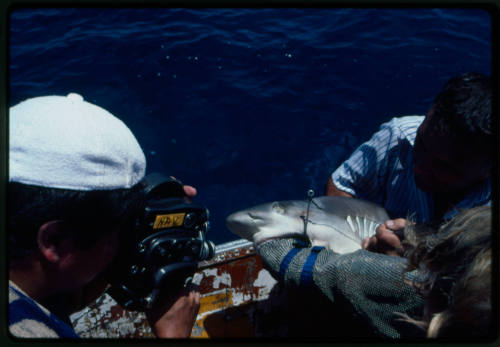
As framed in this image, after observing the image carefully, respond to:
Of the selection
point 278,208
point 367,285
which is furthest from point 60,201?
point 278,208

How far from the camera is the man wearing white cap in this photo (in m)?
0.85

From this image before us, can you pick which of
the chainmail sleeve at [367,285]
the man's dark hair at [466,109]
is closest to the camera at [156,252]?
the chainmail sleeve at [367,285]

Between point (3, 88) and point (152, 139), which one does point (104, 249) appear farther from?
point (152, 139)

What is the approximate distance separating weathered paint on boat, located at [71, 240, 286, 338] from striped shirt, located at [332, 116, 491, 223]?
0.87 meters

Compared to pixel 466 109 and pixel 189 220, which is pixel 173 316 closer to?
pixel 189 220

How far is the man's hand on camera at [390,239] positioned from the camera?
1433mm

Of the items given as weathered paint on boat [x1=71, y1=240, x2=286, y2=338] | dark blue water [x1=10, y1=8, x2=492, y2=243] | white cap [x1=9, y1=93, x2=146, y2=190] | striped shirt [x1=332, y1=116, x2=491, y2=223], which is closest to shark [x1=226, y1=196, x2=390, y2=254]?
striped shirt [x1=332, y1=116, x2=491, y2=223]

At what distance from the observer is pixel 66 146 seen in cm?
88

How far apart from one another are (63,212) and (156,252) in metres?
0.32

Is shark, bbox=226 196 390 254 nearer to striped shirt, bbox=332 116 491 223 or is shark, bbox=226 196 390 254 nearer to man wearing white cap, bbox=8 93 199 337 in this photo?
striped shirt, bbox=332 116 491 223

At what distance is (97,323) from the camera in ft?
5.93

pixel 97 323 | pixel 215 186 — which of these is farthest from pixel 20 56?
pixel 97 323

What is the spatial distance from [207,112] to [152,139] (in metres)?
0.81

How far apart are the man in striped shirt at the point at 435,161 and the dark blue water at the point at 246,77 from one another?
145cm
